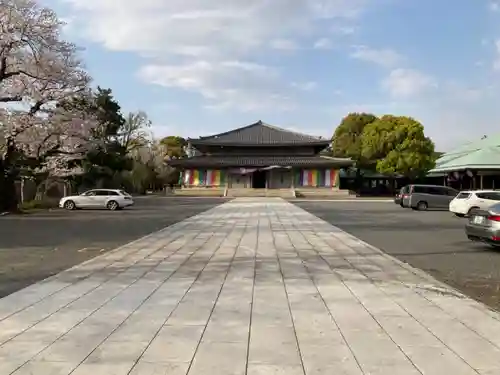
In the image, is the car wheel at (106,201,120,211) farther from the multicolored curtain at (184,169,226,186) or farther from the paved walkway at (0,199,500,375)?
the multicolored curtain at (184,169,226,186)

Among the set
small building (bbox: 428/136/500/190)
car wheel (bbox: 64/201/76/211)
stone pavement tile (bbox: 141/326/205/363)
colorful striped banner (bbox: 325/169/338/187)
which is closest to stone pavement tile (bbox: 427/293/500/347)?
stone pavement tile (bbox: 141/326/205/363)

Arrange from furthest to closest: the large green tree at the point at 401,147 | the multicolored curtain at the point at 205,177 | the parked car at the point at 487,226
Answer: the multicolored curtain at the point at 205,177 → the large green tree at the point at 401,147 → the parked car at the point at 487,226

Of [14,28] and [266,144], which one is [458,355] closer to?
[14,28]

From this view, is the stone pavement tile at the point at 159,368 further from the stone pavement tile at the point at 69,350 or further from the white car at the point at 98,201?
the white car at the point at 98,201

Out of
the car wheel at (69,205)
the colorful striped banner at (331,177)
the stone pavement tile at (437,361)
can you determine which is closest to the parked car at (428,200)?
the car wheel at (69,205)

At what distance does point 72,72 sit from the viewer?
90.9ft

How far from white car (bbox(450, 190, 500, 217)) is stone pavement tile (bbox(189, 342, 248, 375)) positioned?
931 inches

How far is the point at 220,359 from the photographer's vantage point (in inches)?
189

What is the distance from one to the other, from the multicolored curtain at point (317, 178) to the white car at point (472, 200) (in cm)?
3334

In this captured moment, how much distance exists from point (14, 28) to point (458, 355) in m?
25.4

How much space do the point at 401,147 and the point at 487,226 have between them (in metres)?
49.6

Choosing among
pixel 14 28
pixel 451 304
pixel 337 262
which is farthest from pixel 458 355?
pixel 14 28

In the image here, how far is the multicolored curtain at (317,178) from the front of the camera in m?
61.3

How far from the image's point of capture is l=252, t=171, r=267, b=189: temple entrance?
62.8m
